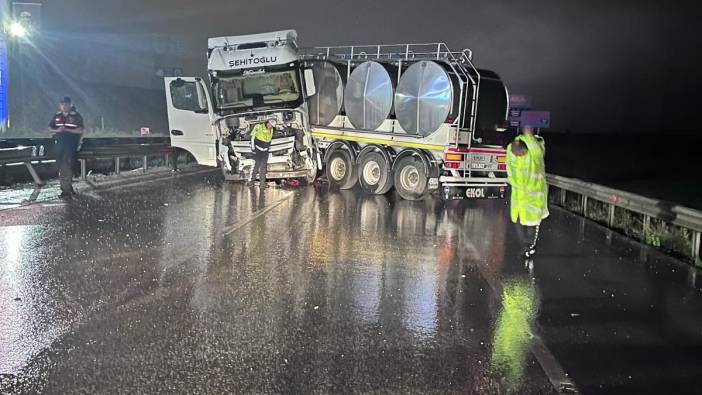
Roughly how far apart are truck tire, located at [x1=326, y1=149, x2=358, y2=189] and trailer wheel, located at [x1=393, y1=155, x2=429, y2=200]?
1.61m

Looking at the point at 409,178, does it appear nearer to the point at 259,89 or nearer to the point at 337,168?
the point at 337,168

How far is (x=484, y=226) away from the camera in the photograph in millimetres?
11805

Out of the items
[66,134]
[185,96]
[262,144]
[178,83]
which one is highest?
[178,83]

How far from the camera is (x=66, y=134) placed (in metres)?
13.3

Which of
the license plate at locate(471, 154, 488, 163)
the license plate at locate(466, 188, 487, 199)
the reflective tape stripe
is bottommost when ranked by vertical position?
the license plate at locate(466, 188, 487, 199)

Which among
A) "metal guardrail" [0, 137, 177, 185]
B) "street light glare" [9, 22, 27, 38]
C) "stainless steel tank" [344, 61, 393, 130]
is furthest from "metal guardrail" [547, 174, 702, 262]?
"street light glare" [9, 22, 27, 38]

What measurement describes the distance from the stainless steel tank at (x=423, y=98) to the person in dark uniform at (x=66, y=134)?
693 centimetres

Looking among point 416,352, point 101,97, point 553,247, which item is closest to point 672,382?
point 416,352

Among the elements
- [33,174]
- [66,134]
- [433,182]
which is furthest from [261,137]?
[33,174]

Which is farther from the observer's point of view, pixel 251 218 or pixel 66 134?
pixel 66 134

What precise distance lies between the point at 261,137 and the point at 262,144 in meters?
0.19

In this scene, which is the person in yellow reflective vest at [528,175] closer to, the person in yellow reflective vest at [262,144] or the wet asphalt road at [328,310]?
the wet asphalt road at [328,310]

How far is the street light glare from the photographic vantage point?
2468cm

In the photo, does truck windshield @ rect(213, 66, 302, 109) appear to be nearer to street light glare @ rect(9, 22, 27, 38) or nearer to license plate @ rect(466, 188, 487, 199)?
license plate @ rect(466, 188, 487, 199)
